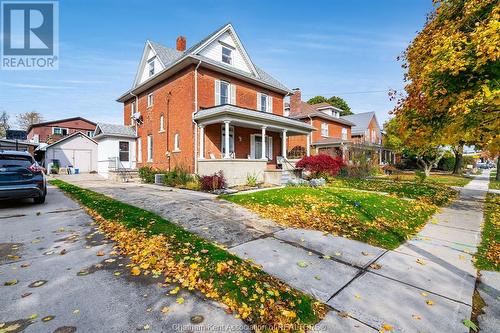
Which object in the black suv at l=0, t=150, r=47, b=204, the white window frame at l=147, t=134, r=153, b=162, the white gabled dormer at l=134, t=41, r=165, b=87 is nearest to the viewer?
the black suv at l=0, t=150, r=47, b=204

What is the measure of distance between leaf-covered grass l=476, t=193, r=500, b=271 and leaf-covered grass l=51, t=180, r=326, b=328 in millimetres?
3412

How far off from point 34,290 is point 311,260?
3872 millimetres

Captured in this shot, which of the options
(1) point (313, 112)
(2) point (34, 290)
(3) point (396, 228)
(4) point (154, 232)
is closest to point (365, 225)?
(3) point (396, 228)

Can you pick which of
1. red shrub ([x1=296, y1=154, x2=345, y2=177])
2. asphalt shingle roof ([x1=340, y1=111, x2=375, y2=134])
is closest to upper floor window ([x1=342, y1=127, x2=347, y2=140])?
asphalt shingle roof ([x1=340, y1=111, x2=375, y2=134])

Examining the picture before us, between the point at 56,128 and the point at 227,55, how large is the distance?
42755 mm

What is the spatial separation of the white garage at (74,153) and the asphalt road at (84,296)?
34605 mm

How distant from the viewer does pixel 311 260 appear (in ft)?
13.6

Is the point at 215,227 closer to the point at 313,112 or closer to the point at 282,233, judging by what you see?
the point at 282,233

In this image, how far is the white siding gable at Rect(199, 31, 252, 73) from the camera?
57.0 ft

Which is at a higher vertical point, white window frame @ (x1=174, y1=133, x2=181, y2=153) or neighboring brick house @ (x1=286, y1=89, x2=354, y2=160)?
neighboring brick house @ (x1=286, y1=89, x2=354, y2=160)

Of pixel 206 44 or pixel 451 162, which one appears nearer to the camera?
pixel 206 44

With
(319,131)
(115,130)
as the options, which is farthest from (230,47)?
(319,131)

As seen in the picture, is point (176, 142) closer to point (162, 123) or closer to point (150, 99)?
point (162, 123)

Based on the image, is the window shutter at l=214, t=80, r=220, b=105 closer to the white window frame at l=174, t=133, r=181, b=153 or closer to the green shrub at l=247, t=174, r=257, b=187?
the white window frame at l=174, t=133, r=181, b=153
